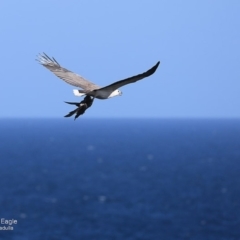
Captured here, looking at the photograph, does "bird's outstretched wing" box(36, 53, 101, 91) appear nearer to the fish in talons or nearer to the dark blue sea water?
the fish in talons

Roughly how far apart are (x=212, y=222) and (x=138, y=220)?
9348 mm

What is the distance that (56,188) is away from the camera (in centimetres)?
13350

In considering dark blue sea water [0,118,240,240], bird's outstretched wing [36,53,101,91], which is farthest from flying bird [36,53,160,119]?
dark blue sea water [0,118,240,240]

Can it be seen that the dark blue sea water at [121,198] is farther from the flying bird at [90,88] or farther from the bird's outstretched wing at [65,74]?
the flying bird at [90,88]

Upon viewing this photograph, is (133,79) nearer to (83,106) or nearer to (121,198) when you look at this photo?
(83,106)

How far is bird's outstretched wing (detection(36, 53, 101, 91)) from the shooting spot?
27.4 feet

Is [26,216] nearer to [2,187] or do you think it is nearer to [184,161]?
[2,187]

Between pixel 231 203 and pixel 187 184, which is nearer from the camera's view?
pixel 231 203

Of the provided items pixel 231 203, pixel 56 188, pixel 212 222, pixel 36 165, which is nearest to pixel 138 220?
pixel 212 222

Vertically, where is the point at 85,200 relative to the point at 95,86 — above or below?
above

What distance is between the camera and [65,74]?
30.2ft

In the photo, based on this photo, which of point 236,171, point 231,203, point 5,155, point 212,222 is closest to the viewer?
point 212,222

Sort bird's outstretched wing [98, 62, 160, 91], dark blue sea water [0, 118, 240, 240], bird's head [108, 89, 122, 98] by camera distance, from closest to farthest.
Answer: bird's outstretched wing [98, 62, 160, 91] < bird's head [108, 89, 122, 98] < dark blue sea water [0, 118, 240, 240]

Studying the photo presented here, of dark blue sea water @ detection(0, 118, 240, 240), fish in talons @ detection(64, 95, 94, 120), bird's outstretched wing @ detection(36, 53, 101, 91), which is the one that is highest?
dark blue sea water @ detection(0, 118, 240, 240)
